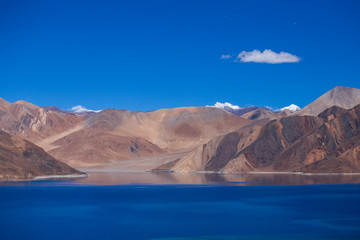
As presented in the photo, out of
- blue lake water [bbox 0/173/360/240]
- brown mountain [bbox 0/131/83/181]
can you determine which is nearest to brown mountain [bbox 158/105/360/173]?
blue lake water [bbox 0/173/360/240]

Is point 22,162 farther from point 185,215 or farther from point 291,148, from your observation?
point 291,148

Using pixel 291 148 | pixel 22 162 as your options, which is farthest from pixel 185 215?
pixel 291 148

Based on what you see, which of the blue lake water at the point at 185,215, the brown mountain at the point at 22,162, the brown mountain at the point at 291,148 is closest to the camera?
the blue lake water at the point at 185,215

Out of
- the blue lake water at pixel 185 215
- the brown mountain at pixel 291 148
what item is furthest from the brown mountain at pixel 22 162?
the brown mountain at pixel 291 148

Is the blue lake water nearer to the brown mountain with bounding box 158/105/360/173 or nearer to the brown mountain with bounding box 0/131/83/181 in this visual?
the brown mountain with bounding box 0/131/83/181

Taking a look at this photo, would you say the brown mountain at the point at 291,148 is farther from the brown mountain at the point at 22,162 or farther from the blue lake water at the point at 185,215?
the brown mountain at the point at 22,162

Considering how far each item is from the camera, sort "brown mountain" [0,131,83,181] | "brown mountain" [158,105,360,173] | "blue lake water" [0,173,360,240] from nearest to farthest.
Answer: "blue lake water" [0,173,360,240]
"brown mountain" [0,131,83,181]
"brown mountain" [158,105,360,173]
